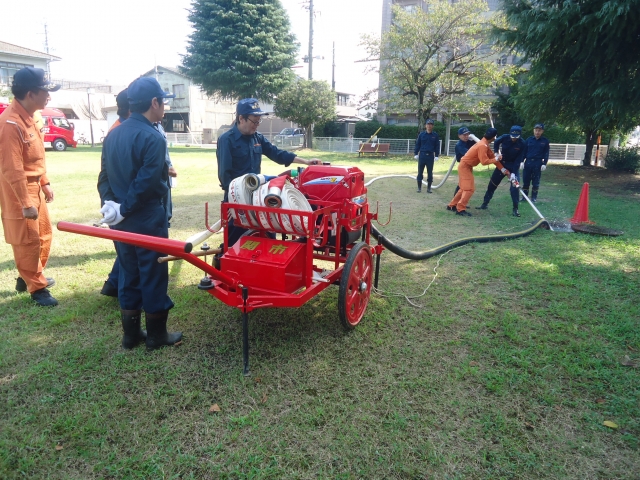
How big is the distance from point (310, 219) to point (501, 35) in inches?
Answer: 443

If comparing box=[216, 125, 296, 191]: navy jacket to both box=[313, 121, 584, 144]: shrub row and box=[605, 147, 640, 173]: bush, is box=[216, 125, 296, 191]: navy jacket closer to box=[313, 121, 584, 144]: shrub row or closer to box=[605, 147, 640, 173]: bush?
box=[605, 147, 640, 173]: bush

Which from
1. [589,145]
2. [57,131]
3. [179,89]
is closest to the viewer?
[589,145]

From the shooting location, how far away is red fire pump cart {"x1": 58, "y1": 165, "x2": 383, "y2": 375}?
3.09 metres

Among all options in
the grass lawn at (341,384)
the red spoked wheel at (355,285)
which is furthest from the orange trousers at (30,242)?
the red spoked wheel at (355,285)

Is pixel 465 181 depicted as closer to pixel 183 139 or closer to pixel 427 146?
pixel 427 146

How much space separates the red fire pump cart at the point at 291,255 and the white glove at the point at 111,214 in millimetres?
394

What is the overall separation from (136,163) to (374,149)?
22894mm

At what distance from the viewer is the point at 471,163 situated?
27.7 ft

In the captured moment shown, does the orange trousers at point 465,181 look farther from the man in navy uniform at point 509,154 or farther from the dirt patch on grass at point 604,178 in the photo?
the dirt patch on grass at point 604,178

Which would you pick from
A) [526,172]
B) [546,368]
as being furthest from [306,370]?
[526,172]

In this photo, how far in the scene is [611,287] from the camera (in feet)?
15.7

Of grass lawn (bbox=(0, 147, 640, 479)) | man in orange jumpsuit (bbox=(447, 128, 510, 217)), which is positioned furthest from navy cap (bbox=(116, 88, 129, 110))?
man in orange jumpsuit (bbox=(447, 128, 510, 217))

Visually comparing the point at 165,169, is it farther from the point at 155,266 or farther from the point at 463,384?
the point at 463,384

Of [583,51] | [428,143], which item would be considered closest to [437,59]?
[583,51]
